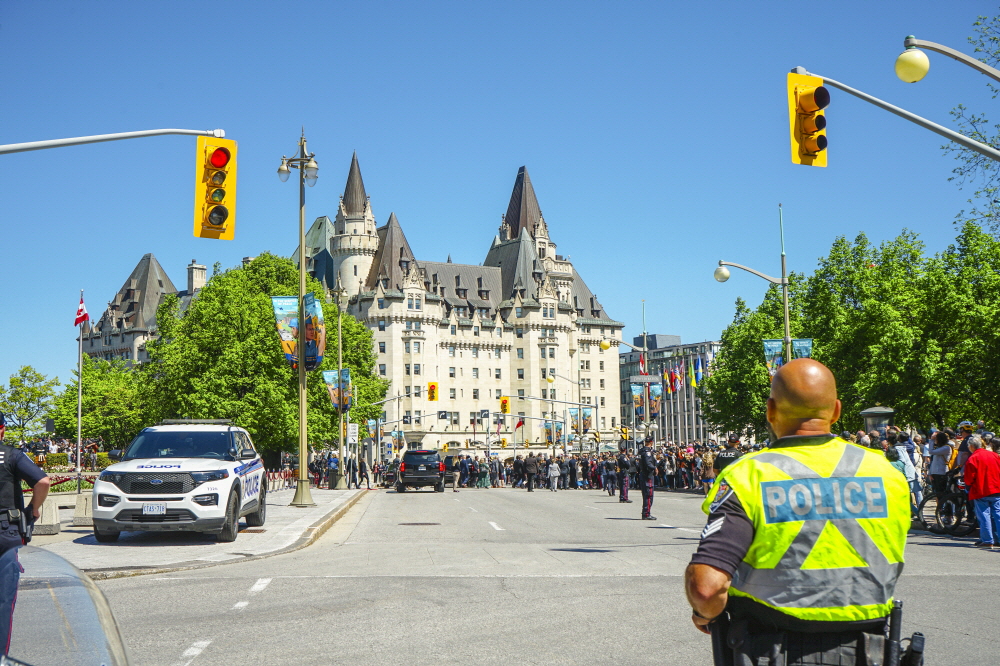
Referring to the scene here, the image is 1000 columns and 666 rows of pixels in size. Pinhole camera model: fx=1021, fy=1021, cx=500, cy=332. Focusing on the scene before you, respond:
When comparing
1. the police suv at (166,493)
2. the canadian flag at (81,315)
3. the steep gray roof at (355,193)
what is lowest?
the police suv at (166,493)

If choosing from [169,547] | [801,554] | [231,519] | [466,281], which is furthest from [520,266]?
[801,554]

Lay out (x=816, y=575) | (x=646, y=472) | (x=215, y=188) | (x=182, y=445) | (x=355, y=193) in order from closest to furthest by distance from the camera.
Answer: (x=816, y=575) < (x=215, y=188) < (x=182, y=445) < (x=646, y=472) < (x=355, y=193)

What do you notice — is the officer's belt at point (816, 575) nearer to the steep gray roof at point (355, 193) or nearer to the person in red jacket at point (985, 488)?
the person in red jacket at point (985, 488)

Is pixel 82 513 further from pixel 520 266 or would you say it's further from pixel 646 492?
pixel 520 266

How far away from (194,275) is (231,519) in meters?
134

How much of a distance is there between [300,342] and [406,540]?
404 inches

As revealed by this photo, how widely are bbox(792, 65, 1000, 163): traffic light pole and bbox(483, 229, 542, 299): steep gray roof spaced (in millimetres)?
126600

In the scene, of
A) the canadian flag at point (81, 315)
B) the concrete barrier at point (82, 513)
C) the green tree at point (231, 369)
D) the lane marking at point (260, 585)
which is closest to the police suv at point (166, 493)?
the concrete barrier at point (82, 513)


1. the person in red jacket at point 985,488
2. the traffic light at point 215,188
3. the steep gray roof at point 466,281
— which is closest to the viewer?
the traffic light at point 215,188

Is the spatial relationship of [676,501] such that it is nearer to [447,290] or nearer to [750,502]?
[750,502]

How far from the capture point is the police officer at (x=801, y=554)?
3.10m

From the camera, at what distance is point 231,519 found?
53.7ft

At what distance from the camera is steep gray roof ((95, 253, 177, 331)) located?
14425cm

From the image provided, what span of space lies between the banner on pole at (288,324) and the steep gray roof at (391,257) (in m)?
101
